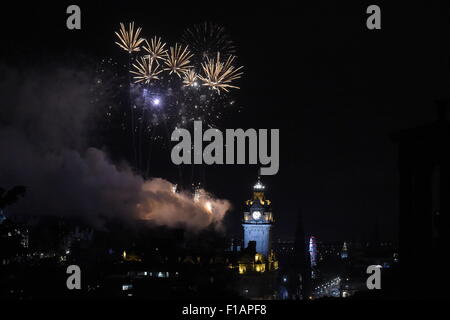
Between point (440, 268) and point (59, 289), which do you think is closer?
point (440, 268)

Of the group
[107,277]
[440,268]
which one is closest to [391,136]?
[440,268]

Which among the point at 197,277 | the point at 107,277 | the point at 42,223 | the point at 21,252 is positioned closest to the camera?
the point at 21,252

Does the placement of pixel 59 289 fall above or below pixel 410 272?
below
